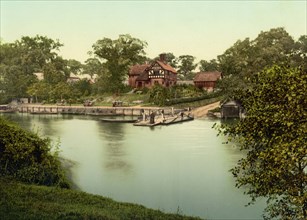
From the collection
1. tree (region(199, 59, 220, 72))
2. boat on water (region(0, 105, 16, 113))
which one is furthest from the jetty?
tree (region(199, 59, 220, 72))

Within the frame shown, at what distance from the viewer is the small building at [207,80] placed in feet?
286

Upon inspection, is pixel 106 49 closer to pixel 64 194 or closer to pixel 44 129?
pixel 44 129

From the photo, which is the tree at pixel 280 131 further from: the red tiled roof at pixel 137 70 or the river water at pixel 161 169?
the red tiled roof at pixel 137 70

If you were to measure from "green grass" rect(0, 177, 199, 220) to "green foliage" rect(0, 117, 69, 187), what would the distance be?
1.00 m

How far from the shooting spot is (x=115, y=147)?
117ft

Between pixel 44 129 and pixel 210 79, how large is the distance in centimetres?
4695

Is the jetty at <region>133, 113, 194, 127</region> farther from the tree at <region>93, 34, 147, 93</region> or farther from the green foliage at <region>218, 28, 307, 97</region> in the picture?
the tree at <region>93, 34, 147, 93</region>

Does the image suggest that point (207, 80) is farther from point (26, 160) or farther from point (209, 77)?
point (26, 160)

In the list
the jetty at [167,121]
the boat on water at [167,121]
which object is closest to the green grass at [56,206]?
the boat on water at [167,121]

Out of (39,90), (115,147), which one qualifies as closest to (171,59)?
(39,90)

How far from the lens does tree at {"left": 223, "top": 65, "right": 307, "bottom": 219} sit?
11.0 m

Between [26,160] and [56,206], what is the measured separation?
5.38 meters

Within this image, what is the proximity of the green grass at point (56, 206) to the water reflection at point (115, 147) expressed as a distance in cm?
1009

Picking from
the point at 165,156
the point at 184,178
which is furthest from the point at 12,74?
the point at 184,178
